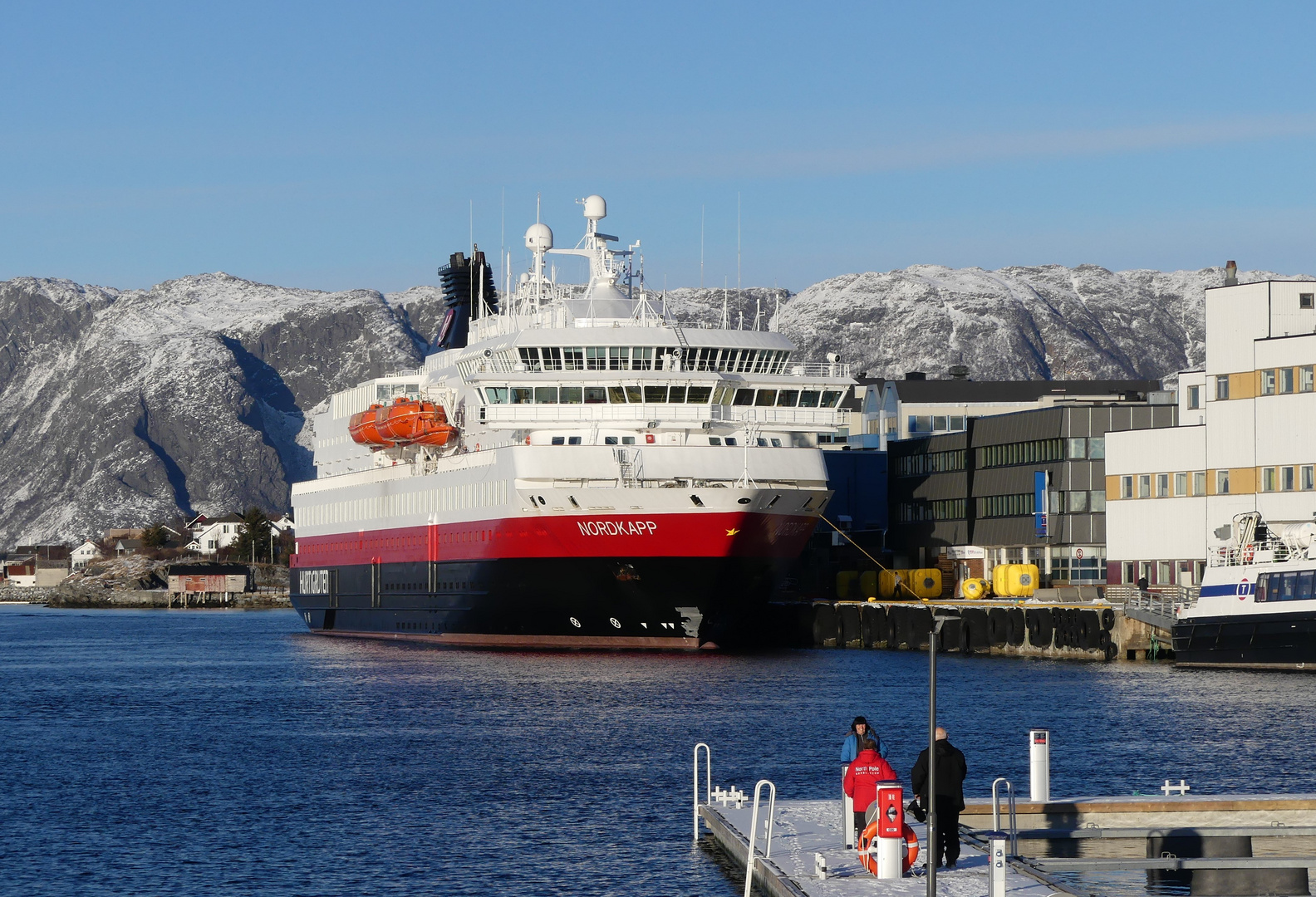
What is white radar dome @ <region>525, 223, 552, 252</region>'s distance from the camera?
87625mm

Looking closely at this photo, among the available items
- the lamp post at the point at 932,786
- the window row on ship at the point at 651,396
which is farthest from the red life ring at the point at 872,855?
the window row on ship at the point at 651,396

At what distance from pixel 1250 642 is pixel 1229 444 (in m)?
17.9

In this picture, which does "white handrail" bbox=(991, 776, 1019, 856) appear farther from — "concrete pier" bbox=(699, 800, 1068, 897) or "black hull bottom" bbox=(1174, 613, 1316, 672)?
A: "black hull bottom" bbox=(1174, 613, 1316, 672)

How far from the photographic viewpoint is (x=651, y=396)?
71.5m

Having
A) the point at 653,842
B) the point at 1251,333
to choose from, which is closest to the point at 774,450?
the point at 1251,333

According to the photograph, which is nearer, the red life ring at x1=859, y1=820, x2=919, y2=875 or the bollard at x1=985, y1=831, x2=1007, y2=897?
the bollard at x1=985, y1=831, x2=1007, y2=897

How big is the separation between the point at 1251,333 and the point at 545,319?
28511 mm

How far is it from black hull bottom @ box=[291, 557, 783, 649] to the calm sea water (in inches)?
45.1

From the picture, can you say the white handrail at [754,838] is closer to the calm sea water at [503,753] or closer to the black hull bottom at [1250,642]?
the calm sea water at [503,753]

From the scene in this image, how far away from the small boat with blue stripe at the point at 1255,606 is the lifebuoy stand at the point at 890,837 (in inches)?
1466

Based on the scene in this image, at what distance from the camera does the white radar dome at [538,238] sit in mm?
87625

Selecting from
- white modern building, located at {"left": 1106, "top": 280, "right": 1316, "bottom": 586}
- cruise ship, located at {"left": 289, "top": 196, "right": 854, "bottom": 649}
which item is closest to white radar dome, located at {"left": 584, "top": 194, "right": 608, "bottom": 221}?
cruise ship, located at {"left": 289, "top": 196, "right": 854, "bottom": 649}

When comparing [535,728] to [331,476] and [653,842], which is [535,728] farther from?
[331,476]

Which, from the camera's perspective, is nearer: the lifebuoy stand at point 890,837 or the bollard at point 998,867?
the bollard at point 998,867
